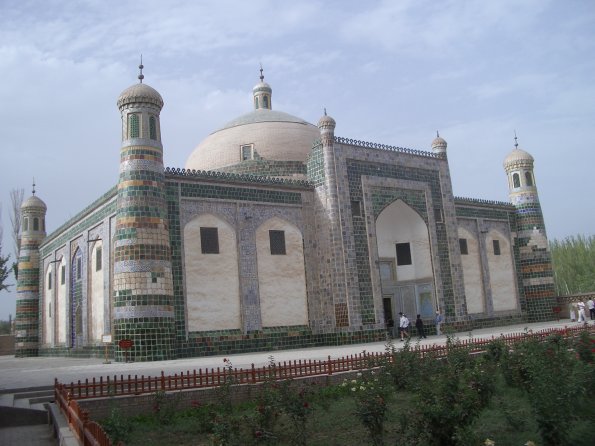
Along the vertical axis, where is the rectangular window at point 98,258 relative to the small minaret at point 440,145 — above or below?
below

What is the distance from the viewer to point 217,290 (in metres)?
19.8

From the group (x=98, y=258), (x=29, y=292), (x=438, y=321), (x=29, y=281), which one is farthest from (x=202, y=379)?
(x=29, y=281)

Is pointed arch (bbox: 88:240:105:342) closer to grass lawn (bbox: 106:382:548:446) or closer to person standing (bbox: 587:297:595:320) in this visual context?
grass lawn (bbox: 106:382:548:446)

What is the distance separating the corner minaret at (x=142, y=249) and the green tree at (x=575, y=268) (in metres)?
41.5

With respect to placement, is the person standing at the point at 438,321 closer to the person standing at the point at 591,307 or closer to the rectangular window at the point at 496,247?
the rectangular window at the point at 496,247

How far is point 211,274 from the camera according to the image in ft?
65.1

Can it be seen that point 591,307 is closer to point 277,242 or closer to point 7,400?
point 277,242

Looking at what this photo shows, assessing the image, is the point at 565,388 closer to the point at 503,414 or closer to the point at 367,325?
the point at 503,414

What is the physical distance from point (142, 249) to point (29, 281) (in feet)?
50.2

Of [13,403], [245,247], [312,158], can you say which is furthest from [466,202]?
[13,403]

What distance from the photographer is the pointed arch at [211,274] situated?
63.6 feet

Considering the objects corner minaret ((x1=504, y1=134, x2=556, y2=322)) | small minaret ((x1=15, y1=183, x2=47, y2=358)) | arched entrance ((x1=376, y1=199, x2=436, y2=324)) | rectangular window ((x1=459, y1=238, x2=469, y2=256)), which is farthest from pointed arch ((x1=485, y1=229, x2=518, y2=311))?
small minaret ((x1=15, y1=183, x2=47, y2=358))

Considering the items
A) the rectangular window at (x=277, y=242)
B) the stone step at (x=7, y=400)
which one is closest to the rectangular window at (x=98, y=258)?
A: the rectangular window at (x=277, y=242)

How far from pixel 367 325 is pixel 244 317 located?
15.5 feet
